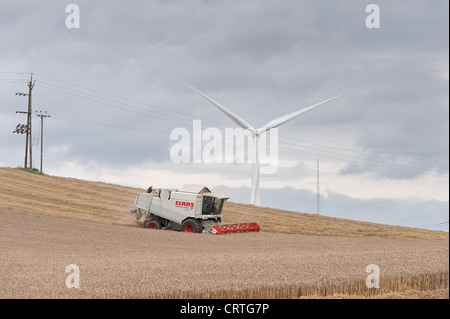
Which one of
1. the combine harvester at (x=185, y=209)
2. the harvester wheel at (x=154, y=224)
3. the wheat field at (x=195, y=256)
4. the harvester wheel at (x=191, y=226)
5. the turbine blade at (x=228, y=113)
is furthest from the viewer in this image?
the turbine blade at (x=228, y=113)

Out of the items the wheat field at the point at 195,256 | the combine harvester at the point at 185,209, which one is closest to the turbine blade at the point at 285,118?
the wheat field at the point at 195,256

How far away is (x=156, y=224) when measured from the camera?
37.6m

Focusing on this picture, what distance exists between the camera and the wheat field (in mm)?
15367

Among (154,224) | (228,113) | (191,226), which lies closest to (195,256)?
(191,226)

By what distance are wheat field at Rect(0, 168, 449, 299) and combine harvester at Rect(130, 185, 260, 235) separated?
1728mm

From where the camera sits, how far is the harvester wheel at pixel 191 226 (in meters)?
35.5

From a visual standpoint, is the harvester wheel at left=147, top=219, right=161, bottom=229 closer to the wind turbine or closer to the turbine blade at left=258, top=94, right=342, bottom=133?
the wind turbine

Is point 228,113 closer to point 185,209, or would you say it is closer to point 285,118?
point 285,118

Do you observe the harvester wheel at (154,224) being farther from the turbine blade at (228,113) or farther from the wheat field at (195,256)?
the turbine blade at (228,113)

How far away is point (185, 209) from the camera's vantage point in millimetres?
36125

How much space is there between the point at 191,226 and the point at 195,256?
1186 centimetres
